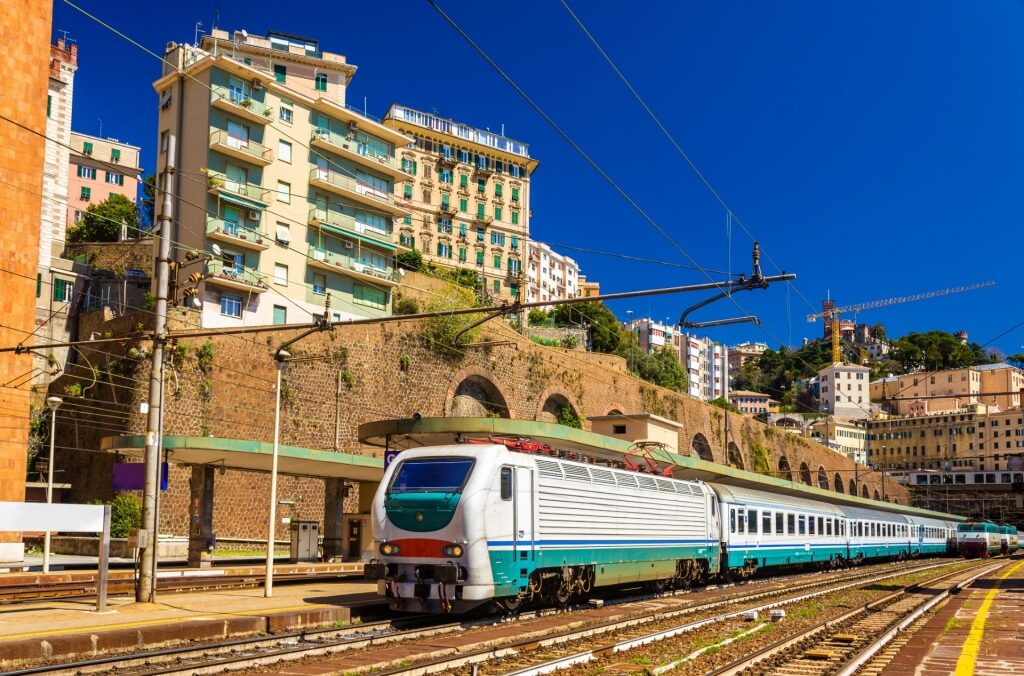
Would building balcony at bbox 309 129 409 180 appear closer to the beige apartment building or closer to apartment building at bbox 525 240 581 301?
apartment building at bbox 525 240 581 301

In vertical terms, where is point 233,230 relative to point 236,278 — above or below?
above

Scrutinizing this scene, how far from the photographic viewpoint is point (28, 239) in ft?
97.7

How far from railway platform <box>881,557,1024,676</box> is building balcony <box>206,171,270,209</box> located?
3271 cm

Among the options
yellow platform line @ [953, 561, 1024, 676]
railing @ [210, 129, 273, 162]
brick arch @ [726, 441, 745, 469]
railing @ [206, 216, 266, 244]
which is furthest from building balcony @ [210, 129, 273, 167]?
brick arch @ [726, 441, 745, 469]

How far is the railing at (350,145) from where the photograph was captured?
161 feet

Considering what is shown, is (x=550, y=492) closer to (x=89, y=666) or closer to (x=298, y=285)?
(x=89, y=666)

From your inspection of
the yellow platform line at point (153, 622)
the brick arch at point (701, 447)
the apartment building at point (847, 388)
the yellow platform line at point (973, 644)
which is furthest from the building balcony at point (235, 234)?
the apartment building at point (847, 388)

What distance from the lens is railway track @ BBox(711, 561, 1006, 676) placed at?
11.8 m

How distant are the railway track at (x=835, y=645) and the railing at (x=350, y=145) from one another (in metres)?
36.4

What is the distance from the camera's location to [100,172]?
80.1m

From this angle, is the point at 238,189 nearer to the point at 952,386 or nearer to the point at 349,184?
the point at 349,184

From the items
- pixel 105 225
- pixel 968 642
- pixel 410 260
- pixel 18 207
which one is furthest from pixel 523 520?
pixel 105 225

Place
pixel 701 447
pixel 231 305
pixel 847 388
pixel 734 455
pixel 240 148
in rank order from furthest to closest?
pixel 847 388 → pixel 734 455 → pixel 701 447 → pixel 240 148 → pixel 231 305

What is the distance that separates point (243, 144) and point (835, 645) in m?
36.9
